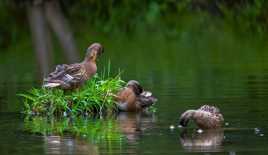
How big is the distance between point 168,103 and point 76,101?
1442 millimetres

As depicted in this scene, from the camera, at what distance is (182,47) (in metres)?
28.5

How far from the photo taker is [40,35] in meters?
31.2

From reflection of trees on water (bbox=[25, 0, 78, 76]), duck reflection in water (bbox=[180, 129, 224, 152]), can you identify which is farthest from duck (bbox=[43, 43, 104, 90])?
reflection of trees on water (bbox=[25, 0, 78, 76])

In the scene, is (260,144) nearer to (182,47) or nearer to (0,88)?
(0,88)

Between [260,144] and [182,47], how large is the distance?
51.1 ft

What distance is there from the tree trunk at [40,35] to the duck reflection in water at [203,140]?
8255 mm

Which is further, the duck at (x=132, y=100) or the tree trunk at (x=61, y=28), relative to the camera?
the tree trunk at (x=61, y=28)

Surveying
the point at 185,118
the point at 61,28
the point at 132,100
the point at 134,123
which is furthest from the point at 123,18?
the point at 185,118

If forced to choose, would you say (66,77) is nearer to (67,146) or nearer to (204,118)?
(204,118)

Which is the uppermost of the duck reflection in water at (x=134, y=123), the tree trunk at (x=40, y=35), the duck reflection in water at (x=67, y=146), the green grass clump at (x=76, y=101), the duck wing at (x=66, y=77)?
the tree trunk at (x=40, y=35)

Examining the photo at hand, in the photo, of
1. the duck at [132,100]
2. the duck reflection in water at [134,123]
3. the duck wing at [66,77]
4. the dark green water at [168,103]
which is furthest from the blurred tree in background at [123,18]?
the duck reflection in water at [134,123]

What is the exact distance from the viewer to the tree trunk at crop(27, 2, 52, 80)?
2550 cm

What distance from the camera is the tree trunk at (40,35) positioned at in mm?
25503

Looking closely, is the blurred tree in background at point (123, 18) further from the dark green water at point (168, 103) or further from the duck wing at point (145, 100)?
the duck wing at point (145, 100)
